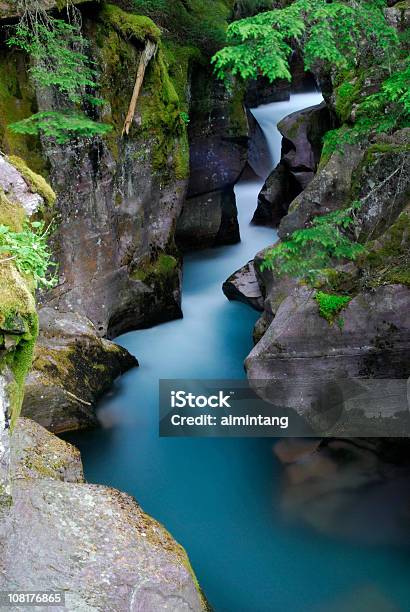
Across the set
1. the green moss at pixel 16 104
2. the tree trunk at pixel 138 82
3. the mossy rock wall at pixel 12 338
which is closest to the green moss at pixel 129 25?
the tree trunk at pixel 138 82

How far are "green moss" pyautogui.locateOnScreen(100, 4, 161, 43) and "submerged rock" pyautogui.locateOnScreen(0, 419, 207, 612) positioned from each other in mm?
8401

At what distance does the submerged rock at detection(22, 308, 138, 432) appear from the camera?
9.24m

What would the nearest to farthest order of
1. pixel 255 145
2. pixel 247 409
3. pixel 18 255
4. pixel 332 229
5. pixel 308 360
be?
pixel 18 255 → pixel 332 229 → pixel 308 360 → pixel 247 409 → pixel 255 145

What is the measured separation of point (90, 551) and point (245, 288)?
9381 millimetres

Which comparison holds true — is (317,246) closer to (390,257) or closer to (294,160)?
(390,257)

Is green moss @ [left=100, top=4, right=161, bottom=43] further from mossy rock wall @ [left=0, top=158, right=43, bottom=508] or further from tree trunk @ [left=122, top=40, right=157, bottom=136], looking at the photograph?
mossy rock wall @ [left=0, top=158, right=43, bottom=508]

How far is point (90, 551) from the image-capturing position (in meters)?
4.94

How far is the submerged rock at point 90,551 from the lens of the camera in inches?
184

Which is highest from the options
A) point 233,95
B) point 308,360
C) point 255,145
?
point 233,95

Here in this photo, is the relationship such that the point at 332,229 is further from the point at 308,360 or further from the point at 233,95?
the point at 233,95

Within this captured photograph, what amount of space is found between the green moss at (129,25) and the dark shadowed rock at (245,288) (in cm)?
550

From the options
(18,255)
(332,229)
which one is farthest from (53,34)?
(18,255)

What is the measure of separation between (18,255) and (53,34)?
6.26 meters

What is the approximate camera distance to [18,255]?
4340 mm
